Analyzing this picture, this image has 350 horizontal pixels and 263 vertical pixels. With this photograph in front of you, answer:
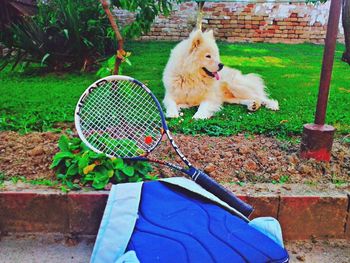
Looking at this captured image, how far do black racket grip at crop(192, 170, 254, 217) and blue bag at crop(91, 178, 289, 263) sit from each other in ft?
0.21

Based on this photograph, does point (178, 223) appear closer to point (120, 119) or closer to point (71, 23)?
point (120, 119)

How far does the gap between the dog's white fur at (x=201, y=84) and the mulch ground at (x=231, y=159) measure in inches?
45.0

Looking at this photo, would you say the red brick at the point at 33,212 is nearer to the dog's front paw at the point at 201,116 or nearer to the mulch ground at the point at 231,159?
the mulch ground at the point at 231,159

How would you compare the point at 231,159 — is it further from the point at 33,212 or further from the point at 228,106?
the point at 228,106

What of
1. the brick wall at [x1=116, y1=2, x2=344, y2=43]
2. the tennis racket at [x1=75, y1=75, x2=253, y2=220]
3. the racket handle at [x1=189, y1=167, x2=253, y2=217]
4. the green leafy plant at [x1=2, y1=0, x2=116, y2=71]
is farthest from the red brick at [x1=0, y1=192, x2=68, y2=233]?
the brick wall at [x1=116, y1=2, x2=344, y2=43]

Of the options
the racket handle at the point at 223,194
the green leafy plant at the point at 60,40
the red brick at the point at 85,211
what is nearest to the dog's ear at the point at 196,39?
the racket handle at the point at 223,194

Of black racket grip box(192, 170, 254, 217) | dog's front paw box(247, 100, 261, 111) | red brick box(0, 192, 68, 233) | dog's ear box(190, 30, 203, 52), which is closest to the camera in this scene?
black racket grip box(192, 170, 254, 217)

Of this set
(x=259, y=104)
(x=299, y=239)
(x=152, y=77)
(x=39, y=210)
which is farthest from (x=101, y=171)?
(x=152, y=77)

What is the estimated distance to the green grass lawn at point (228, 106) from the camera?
346 cm

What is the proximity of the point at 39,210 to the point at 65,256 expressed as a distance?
13.0 inches

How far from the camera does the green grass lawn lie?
3461 mm

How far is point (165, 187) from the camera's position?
2.08 meters

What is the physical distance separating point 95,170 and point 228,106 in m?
2.50

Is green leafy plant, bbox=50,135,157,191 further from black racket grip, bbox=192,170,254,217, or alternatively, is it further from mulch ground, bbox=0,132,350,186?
black racket grip, bbox=192,170,254,217
